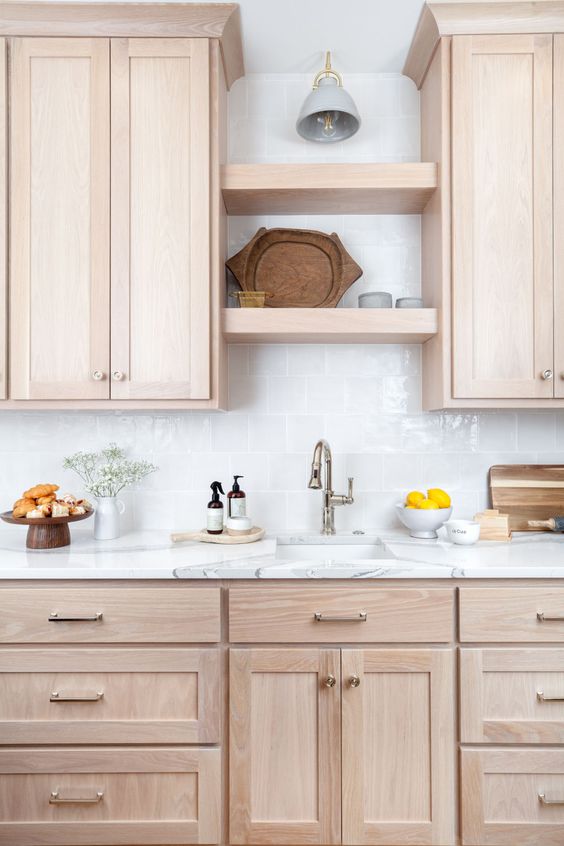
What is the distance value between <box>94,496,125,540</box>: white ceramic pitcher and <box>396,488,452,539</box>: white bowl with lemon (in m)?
1.07

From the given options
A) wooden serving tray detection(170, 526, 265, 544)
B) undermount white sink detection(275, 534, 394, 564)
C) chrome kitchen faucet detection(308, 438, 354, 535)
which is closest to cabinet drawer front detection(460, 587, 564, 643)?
undermount white sink detection(275, 534, 394, 564)

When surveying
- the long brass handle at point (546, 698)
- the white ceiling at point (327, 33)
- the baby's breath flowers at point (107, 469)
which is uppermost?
the white ceiling at point (327, 33)

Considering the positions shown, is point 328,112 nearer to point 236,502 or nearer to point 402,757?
point 236,502

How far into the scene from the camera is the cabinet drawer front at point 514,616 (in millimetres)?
1576

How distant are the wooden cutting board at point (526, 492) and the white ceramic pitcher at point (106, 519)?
1.48 meters

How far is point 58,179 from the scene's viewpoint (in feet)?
6.02

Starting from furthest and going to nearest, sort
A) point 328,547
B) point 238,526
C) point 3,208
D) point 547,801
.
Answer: point 328,547 → point 238,526 → point 3,208 → point 547,801

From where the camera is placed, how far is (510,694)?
5.17 feet

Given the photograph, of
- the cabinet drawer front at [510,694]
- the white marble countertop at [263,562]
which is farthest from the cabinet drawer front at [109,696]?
the cabinet drawer front at [510,694]

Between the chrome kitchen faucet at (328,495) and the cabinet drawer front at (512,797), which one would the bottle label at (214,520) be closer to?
the chrome kitchen faucet at (328,495)

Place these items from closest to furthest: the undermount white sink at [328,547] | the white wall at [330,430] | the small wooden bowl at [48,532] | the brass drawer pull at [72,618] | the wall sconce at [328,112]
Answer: the brass drawer pull at [72,618] < the small wooden bowl at [48,532] < the wall sconce at [328,112] < the undermount white sink at [328,547] < the white wall at [330,430]

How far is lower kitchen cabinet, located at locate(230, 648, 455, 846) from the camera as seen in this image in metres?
1.58

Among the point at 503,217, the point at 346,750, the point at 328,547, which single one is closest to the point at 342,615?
the point at 346,750

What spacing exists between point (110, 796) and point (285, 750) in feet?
1.75
